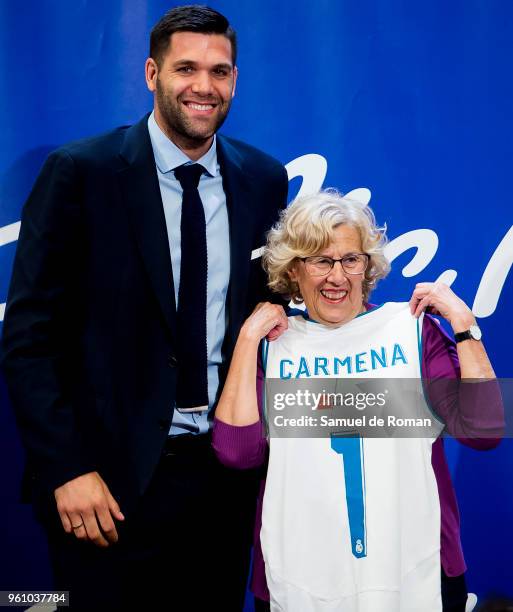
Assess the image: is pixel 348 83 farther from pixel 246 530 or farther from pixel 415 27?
pixel 246 530

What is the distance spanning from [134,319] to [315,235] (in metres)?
0.47

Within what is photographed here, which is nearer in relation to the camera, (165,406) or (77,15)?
(165,406)

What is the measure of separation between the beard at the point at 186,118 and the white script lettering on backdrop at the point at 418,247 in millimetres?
659

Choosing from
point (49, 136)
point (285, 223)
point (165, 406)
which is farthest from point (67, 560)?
point (49, 136)

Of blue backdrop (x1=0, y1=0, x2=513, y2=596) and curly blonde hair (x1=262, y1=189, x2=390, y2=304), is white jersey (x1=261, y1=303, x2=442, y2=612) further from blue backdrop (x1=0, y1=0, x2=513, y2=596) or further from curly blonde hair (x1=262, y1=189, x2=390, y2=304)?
blue backdrop (x1=0, y1=0, x2=513, y2=596)

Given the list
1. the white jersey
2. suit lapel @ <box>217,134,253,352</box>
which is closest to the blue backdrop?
suit lapel @ <box>217,134,253,352</box>

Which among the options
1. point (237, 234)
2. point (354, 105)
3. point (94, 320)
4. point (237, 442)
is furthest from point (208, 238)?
point (354, 105)

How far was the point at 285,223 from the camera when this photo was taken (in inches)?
77.5

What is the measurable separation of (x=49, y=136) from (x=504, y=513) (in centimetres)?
191

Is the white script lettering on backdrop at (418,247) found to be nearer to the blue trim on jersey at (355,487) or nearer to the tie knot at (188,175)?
the tie knot at (188,175)

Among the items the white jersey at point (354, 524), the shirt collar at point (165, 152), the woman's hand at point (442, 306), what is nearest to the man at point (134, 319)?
the shirt collar at point (165, 152)

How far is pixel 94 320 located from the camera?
6.10 ft

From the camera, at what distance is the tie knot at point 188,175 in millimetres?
1910

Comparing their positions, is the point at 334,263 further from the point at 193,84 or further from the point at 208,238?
the point at 193,84
